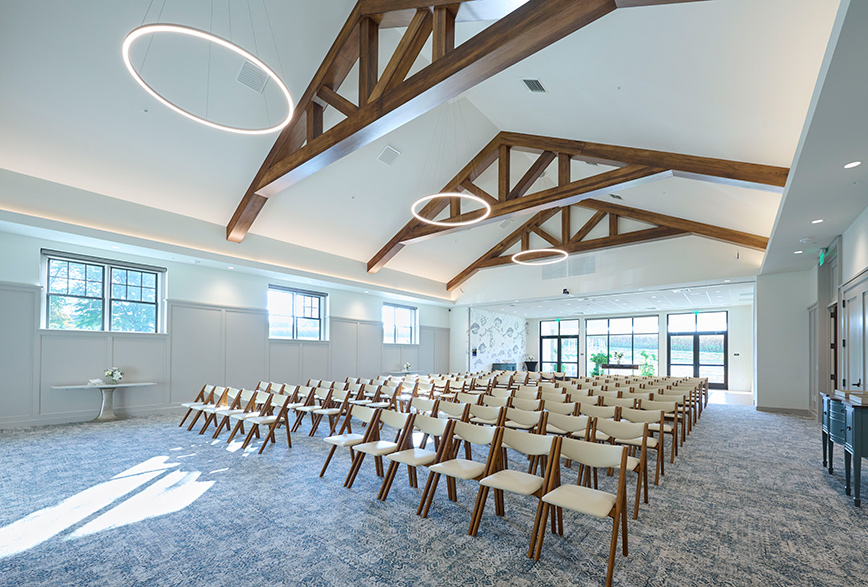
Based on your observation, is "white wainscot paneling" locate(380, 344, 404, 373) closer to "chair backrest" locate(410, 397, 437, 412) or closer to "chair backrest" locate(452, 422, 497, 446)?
"chair backrest" locate(410, 397, 437, 412)

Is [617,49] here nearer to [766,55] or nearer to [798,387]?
[766,55]

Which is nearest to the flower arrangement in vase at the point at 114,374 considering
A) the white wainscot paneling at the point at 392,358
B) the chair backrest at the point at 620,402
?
the white wainscot paneling at the point at 392,358

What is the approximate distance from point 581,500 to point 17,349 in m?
9.36

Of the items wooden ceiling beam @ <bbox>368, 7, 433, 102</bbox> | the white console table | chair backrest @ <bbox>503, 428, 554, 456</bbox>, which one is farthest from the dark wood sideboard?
the white console table

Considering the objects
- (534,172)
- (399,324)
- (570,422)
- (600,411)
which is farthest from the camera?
(399,324)

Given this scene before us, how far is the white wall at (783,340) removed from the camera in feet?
31.6

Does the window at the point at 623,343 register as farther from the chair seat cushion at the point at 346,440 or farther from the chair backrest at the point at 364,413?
the chair seat cushion at the point at 346,440

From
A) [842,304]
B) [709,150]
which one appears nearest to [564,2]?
[709,150]

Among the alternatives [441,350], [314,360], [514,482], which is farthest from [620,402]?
[441,350]

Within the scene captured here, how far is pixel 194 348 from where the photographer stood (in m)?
9.68

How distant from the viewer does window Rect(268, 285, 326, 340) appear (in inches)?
457

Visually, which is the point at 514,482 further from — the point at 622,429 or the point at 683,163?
the point at 683,163

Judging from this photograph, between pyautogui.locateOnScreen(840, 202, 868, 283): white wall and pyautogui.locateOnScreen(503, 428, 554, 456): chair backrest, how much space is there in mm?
5777

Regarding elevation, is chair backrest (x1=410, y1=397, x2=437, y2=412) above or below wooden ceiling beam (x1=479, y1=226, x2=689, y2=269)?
below
